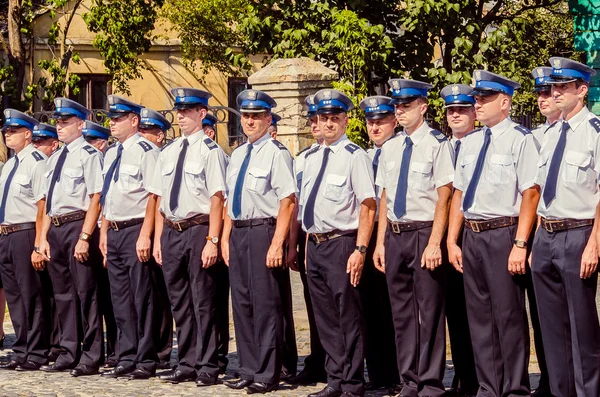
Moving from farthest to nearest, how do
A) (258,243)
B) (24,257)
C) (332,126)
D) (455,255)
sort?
(24,257), (258,243), (332,126), (455,255)

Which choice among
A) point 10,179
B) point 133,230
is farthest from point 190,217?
point 10,179

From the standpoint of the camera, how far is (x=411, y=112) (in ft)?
28.9

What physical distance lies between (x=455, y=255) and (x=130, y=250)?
2.82 metres

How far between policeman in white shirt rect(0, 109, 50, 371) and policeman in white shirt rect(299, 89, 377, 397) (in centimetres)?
274

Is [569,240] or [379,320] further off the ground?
[569,240]

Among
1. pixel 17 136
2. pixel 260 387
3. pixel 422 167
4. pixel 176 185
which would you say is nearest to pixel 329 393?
pixel 260 387

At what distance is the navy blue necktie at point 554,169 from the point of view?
25.3ft

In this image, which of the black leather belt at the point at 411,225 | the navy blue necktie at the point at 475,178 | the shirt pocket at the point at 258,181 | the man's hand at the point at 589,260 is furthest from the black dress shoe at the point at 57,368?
the man's hand at the point at 589,260

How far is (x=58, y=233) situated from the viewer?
1039 centimetres

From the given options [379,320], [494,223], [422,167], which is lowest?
[379,320]

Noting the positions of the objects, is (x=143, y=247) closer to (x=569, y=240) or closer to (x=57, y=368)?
(x=57, y=368)

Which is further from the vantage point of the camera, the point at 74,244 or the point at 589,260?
the point at 74,244

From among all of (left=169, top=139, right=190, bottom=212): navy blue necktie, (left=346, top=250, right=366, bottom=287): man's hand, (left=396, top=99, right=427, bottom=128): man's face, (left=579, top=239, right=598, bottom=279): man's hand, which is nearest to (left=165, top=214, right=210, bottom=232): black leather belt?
(left=169, top=139, right=190, bottom=212): navy blue necktie

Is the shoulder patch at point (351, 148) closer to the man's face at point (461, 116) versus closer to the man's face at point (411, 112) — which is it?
the man's face at point (411, 112)
